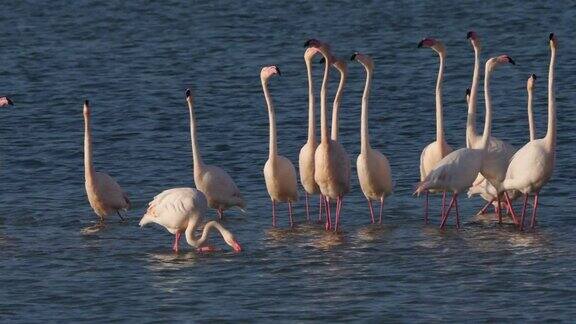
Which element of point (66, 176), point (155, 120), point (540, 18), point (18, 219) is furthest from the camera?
point (540, 18)

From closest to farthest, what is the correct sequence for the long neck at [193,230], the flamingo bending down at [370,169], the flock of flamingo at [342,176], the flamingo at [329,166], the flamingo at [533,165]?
the long neck at [193,230] → the flock of flamingo at [342,176] → the flamingo at [533,165] → the flamingo at [329,166] → the flamingo bending down at [370,169]

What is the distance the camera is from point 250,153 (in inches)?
704

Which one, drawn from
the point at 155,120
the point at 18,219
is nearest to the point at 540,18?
the point at 155,120

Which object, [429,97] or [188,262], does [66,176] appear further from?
[429,97]

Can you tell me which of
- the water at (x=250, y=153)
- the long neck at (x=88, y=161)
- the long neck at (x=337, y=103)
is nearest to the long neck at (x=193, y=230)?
the water at (x=250, y=153)

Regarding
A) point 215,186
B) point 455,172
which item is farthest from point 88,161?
point 455,172

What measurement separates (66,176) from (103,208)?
2781 mm

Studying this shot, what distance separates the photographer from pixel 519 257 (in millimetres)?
12641

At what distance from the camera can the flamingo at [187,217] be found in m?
12.9

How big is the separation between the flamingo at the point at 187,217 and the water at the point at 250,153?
0.14m

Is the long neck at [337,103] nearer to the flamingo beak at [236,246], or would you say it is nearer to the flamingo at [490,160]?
the flamingo at [490,160]

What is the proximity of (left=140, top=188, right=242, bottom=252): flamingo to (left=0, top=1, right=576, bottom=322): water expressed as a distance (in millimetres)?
145

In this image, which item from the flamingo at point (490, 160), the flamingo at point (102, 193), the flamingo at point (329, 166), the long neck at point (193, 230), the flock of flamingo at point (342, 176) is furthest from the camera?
the flamingo at point (102, 193)

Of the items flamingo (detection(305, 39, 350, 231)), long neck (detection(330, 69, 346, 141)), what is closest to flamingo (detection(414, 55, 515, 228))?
flamingo (detection(305, 39, 350, 231))
